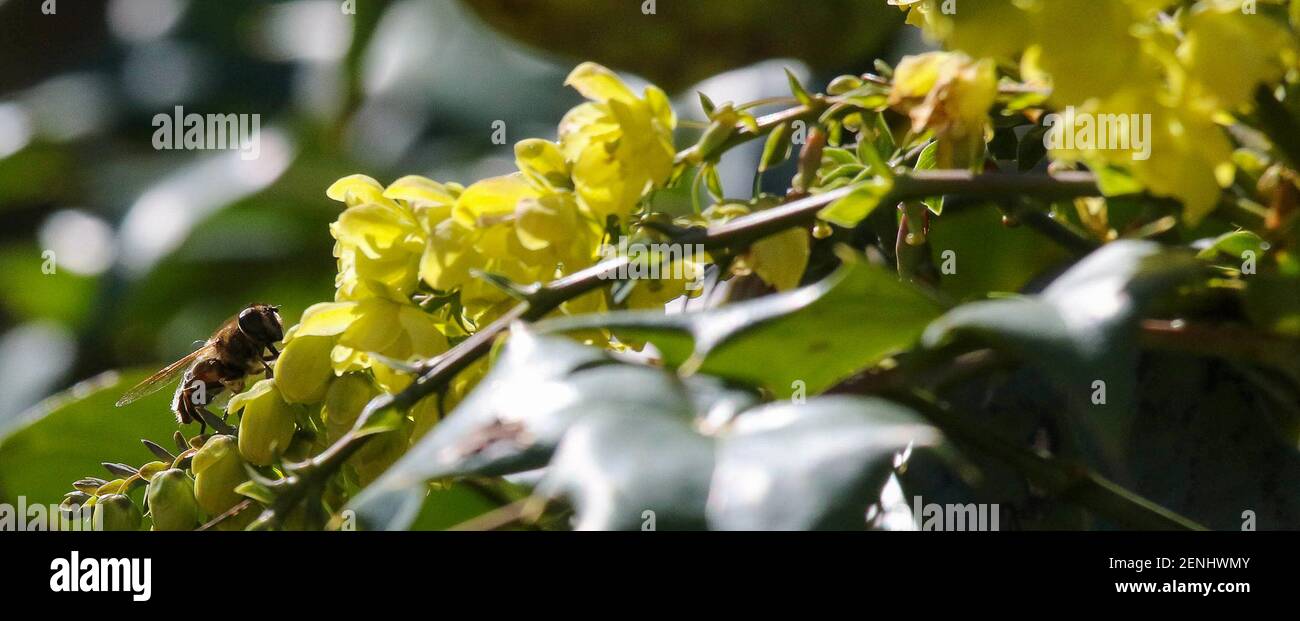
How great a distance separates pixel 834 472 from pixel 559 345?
0.07m

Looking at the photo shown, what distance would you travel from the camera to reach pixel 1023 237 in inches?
14.6

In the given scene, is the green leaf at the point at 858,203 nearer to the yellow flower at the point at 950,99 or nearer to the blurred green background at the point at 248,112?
the yellow flower at the point at 950,99

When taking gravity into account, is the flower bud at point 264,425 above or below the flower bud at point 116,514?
above

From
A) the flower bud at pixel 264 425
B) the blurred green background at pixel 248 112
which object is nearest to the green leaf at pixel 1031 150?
the flower bud at pixel 264 425

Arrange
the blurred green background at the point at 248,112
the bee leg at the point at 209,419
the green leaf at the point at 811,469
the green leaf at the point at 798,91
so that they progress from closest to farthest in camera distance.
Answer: the green leaf at the point at 811,469, the green leaf at the point at 798,91, the bee leg at the point at 209,419, the blurred green background at the point at 248,112

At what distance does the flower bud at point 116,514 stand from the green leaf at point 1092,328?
240 millimetres

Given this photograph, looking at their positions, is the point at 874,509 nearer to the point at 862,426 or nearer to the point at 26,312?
the point at 862,426

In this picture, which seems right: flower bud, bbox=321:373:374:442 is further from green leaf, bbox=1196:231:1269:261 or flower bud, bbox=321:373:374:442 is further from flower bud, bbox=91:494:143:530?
green leaf, bbox=1196:231:1269:261

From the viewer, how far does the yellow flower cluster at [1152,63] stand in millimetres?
250

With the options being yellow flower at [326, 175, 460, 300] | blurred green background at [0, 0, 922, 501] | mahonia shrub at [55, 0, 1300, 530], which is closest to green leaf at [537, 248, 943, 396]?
mahonia shrub at [55, 0, 1300, 530]

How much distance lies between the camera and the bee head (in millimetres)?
507

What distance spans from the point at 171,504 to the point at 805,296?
205 millimetres

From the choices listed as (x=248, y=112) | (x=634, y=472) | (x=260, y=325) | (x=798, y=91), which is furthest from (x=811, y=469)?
(x=248, y=112)
